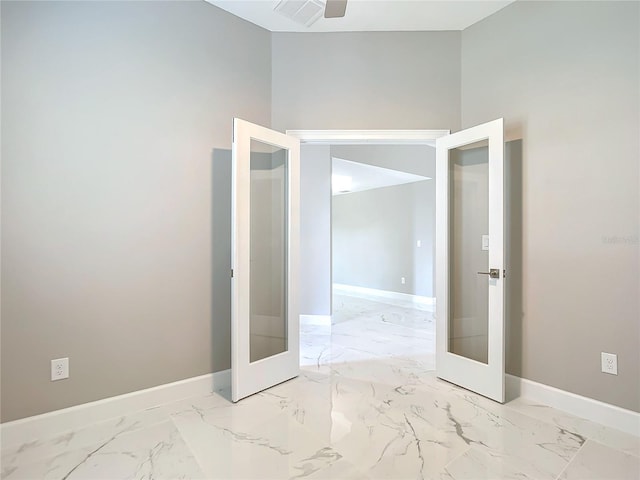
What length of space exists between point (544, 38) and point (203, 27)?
2557 mm

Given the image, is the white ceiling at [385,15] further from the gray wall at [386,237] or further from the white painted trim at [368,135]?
the gray wall at [386,237]

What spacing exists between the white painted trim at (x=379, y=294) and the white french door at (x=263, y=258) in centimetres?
417

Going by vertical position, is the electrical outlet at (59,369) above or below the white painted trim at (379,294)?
above

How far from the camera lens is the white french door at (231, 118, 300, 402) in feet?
7.84

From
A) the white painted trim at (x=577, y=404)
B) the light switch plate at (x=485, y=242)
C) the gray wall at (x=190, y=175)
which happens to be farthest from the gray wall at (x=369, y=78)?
the white painted trim at (x=577, y=404)

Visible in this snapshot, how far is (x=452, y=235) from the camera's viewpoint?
281 cm

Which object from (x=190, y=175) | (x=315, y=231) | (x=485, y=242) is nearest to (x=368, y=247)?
(x=315, y=231)

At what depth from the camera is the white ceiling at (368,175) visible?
17.7ft

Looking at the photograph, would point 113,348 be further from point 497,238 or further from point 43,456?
point 497,238

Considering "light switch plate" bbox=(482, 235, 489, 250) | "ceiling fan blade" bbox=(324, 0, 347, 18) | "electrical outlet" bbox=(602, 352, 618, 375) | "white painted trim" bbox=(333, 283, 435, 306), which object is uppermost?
"ceiling fan blade" bbox=(324, 0, 347, 18)

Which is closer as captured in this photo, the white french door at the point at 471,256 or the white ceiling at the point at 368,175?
the white french door at the point at 471,256

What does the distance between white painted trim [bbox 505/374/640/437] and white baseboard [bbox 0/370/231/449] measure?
2291mm

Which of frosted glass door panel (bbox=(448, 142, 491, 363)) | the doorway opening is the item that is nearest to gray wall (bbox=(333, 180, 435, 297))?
the doorway opening

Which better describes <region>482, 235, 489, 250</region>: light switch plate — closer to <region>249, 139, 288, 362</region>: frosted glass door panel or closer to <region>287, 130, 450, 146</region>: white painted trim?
<region>287, 130, 450, 146</region>: white painted trim
